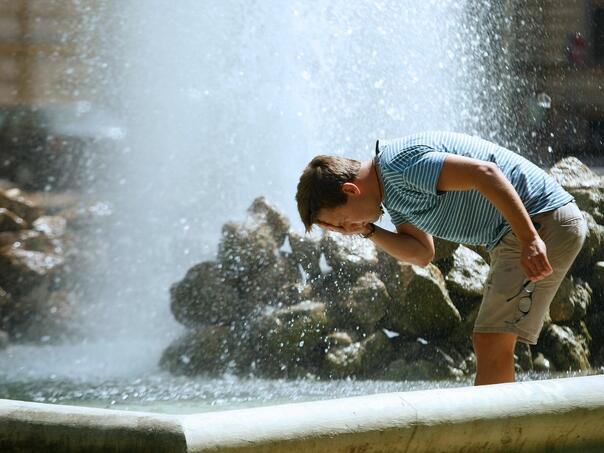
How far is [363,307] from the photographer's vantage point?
16.4ft

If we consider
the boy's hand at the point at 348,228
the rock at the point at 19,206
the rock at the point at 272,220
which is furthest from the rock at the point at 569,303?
the rock at the point at 19,206

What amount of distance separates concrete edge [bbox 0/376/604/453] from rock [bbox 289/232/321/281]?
3.47 metres

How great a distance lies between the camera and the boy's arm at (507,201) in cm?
230

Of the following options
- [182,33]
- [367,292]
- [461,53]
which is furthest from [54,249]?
[461,53]

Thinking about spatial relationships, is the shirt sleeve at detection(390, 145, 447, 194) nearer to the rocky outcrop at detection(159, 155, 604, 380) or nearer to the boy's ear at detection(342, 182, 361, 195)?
the boy's ear at detection(342, 182, 361, 195)

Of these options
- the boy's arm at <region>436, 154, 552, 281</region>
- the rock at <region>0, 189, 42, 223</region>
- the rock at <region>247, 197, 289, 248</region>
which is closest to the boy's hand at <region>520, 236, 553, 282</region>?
the boy's arm at <region>436, 154, 552, 281</region>

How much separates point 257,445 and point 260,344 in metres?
3.44

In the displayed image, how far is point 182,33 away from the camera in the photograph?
10.1 meters

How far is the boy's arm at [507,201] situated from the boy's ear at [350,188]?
0.29 meters

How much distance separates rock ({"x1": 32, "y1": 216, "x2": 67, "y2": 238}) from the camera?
834 cm

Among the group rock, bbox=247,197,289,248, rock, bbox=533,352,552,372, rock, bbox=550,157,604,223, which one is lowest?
rock, bbox=533,352,552,372

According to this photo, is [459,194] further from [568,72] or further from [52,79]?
[568,72]

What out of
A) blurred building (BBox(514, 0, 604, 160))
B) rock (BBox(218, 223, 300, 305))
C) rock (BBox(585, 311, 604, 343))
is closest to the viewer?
rock (BBox(585, 311, 604, 343))

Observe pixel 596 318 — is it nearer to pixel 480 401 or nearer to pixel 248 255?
pixel 248 255
